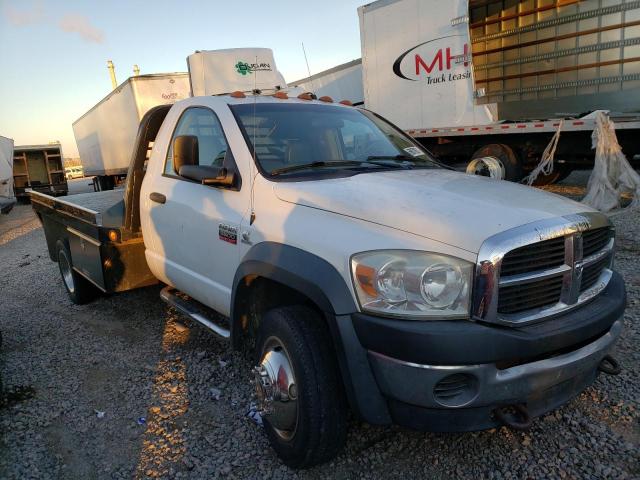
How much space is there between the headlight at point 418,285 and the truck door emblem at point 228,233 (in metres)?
1.13

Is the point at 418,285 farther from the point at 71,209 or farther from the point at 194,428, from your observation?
the point at 71,209

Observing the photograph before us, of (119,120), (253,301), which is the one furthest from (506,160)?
(119,120)

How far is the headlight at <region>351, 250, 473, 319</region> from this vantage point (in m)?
2.06

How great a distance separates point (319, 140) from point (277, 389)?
1694mm

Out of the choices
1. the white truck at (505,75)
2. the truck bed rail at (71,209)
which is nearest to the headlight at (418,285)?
the truck bed rail at (71,209)

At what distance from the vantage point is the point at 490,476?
2.44 metres

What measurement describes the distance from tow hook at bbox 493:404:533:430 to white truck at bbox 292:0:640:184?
735 cm

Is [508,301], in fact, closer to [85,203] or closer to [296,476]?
[296,476]

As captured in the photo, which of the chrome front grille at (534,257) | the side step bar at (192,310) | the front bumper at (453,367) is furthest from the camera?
the side step bar at (192,310)

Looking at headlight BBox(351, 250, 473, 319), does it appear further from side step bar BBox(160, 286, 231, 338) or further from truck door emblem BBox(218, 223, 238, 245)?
side step bar BBox(160, 286, 231, 338)

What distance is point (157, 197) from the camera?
12.7 feet

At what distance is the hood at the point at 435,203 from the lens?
215 cm

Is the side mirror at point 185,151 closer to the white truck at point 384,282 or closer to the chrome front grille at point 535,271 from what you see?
the white truck at point 384,282

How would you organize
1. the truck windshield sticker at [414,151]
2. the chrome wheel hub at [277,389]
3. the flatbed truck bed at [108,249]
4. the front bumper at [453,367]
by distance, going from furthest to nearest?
the flatbed truck bed at [108,249] → the truck windshield sticker at [414,151] → the chrome wheel hub at [277,389] → the front bumper at [453,367]
